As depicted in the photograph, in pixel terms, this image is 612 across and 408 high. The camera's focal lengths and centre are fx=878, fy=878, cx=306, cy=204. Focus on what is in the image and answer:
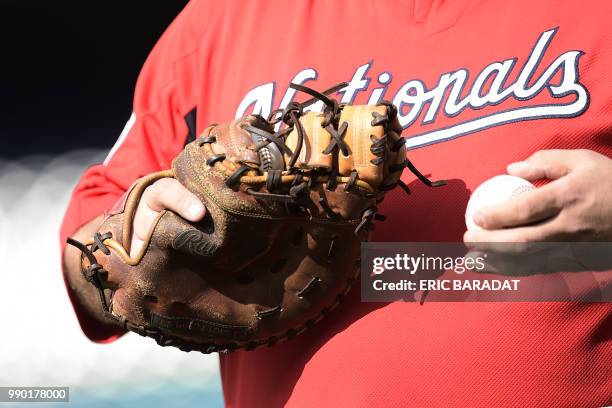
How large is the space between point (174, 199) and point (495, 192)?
0.37 meters

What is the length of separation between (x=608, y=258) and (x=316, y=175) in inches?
13.4

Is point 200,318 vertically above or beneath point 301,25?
beneath

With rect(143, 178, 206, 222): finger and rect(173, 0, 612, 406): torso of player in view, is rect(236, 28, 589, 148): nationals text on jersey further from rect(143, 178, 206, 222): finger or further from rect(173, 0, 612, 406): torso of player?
rect(143, 178, 206, 222): finger

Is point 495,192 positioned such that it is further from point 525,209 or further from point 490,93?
point 490,93

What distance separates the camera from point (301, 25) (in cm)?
127

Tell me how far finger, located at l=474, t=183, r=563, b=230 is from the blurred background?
165 centimetres

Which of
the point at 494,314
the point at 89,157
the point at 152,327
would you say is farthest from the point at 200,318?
the point at 89,157

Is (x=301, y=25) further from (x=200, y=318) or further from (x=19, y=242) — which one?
(x=19, y=242)

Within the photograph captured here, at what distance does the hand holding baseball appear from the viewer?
90 cm

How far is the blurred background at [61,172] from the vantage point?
7.88ft

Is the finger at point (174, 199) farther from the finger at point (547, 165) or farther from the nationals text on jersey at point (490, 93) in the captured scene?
the finger at point (547, 165)

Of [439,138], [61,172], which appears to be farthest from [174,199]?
[61,172]

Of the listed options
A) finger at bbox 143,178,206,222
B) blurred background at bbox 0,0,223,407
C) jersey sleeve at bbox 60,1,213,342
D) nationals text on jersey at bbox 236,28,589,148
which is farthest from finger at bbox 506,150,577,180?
blurred background at bbox 0,0,223,407

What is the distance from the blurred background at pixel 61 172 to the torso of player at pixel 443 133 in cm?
127
